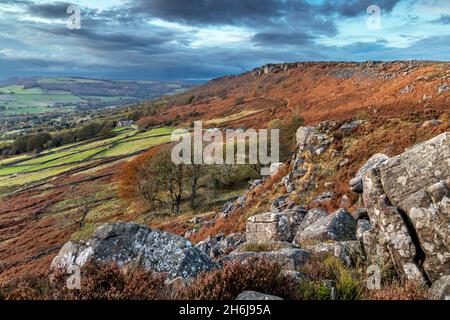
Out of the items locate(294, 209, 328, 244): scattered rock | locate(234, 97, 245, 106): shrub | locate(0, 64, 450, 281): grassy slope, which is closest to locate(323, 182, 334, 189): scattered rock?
locate(0, 64, 450, 281): grassy slope

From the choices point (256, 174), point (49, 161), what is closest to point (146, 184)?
point (256, 174)

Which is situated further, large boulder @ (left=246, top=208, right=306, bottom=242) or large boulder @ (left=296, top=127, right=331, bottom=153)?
large boulder @ (left=296, top=127, right=331, bottom=153)

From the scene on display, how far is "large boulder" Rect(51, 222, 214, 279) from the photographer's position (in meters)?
8.77

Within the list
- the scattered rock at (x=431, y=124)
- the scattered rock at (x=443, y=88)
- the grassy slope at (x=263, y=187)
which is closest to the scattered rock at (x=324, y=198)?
the grassy slope at (x=263, y=187)

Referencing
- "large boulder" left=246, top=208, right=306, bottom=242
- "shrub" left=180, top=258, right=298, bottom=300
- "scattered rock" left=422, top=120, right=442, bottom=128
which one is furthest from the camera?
"scattered rock" left=422, top=120, right=442, bottom=128

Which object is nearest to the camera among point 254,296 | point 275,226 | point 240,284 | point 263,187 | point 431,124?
point 254,296

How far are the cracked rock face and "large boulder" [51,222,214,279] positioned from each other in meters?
4.16

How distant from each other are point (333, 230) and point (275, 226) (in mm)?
4359

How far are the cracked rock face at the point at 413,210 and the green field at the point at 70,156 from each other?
102m

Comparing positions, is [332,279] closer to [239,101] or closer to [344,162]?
[344,162]

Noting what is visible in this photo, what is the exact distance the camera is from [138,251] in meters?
9.27

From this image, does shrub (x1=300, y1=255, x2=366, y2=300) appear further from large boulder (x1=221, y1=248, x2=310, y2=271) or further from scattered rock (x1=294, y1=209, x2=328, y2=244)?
scattered rock (x1=294, y1=209, x2=328, y2=244)

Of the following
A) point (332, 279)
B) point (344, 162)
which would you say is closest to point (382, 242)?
point (332, 279)
